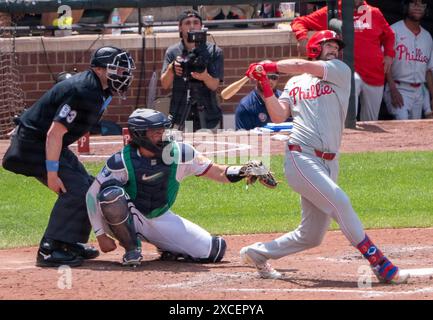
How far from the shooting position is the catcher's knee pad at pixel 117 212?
7.29 metres

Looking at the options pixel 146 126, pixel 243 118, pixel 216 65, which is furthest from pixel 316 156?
pixel 216 65

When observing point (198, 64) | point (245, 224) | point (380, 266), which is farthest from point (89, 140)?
point (380, 266)

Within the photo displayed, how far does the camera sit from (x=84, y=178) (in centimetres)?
775

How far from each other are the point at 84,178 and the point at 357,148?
5.43 m

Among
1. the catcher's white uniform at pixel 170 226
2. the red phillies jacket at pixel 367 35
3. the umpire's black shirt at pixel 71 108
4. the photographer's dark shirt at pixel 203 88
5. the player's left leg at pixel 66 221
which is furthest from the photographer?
the red phillies jacket at pixel 367 35

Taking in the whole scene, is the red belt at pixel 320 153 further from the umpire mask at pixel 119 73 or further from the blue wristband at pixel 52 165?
the blue wristband at pixel 52 165

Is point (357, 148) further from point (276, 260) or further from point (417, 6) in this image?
point (276, 260)

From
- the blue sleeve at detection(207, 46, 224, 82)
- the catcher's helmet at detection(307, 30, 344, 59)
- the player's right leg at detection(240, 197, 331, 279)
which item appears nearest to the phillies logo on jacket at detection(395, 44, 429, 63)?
the blue sleeve at detection(207, 46, 224, 82)

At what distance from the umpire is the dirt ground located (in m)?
0.21

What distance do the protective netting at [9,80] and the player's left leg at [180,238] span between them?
7019 mm

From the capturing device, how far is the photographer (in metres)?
12.2

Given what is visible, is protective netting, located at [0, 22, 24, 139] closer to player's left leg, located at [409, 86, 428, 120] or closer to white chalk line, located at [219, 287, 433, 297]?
player's left leg, located at [409, 86, 428, 120]

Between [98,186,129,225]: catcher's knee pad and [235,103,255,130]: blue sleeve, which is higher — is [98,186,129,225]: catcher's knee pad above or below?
above

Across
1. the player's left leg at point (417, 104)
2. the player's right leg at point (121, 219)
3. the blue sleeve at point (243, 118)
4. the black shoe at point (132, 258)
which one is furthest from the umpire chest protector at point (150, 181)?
the player's left leg at point (417, 104)
